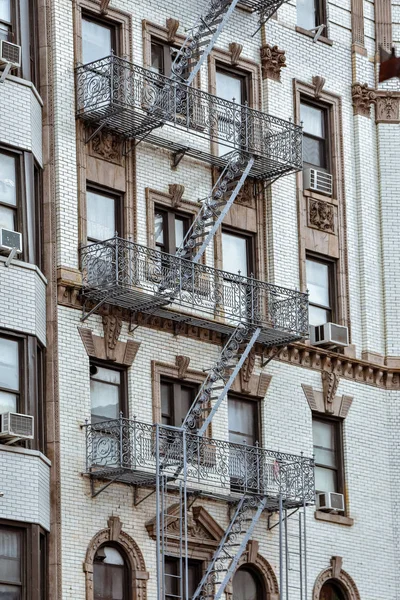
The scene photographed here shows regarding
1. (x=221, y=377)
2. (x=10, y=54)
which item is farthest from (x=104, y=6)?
(x=221, y=377)

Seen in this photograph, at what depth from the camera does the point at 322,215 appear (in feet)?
152

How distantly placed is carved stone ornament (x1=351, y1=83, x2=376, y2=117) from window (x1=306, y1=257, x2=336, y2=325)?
14.0 feet

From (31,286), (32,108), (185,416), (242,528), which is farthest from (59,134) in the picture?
(242,528)

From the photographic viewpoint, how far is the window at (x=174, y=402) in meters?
41.4

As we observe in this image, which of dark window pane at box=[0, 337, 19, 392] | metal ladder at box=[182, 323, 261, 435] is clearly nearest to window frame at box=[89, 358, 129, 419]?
metal ladder at box=[182, 323, 261, 435]

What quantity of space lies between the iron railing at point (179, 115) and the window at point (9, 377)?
601 centimetres

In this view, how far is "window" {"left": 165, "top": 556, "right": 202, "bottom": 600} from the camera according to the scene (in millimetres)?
40034

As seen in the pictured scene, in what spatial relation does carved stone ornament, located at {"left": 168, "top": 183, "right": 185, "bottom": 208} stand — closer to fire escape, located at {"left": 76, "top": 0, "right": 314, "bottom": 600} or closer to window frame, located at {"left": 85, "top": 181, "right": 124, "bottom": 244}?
fire escape, located at {"left": 76, "top": 0, "right": 314, "bottom": 600}

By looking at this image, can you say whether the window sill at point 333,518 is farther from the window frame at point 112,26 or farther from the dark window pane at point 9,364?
the window frame at point 112,26

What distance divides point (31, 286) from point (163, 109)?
226 inches

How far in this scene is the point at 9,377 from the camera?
3728 cm

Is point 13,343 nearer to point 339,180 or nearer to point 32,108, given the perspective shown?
point 32,108

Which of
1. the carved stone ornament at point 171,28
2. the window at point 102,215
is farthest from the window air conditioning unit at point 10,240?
the carved stone ornament at point 171,28

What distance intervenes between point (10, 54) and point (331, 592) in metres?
14.6
